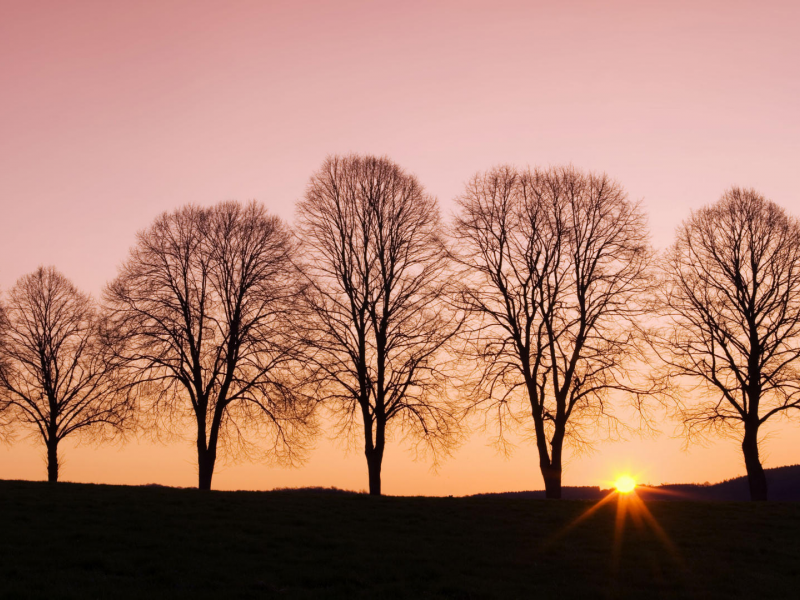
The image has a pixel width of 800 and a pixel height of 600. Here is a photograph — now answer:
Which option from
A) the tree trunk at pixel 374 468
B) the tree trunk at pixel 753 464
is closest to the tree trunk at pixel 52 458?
the tree trunk at pixel 374 468

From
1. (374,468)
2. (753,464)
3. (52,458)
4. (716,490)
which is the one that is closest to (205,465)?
(374,468)

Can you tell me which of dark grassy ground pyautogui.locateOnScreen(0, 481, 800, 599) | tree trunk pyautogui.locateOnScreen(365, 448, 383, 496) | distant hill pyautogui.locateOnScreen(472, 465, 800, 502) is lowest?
distant hill pyautogui.locateOnScreen(472, 465, 800, 502)

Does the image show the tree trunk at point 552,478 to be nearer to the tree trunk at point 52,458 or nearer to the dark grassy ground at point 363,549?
the dark grassy ground at point 363,549

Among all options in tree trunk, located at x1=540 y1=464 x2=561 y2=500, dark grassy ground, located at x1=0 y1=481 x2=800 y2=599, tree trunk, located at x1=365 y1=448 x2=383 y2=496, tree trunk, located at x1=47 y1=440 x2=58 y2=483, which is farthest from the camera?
tree trunk, located at x1=47 y1=440 x2=58 y2=483

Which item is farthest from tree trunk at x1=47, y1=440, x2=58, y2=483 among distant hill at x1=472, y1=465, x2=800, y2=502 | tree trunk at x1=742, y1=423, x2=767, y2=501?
tree trunk at x1=742, y1=423, x2=767, y2=501

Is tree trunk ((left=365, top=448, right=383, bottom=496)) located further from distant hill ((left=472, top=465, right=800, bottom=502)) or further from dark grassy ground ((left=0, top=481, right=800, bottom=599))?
distant hill ((left=472, top=465, right=800, bottom=502))

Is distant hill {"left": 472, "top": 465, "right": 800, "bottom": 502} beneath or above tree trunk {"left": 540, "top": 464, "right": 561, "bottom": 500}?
beneath

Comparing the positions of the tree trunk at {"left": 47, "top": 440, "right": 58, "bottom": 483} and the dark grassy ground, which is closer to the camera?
the dark grassy ground

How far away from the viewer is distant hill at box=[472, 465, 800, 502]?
1790 inches

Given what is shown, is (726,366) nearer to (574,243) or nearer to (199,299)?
(574,243)

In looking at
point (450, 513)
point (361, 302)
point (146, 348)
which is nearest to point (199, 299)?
point (146, 348)

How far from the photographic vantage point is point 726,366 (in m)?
32.5

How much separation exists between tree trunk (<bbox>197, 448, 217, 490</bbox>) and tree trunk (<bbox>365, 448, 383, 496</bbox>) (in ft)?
25.8

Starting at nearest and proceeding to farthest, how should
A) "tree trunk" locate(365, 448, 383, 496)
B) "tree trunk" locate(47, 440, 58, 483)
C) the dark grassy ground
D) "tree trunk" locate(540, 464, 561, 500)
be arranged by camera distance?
the dark grassy ground, "tree trunk" locate(540, 464, 561, 500), "tree trunk" locate(365, 448, 383, 496), "tree trunk" locate(47, 440, 58, 483)
